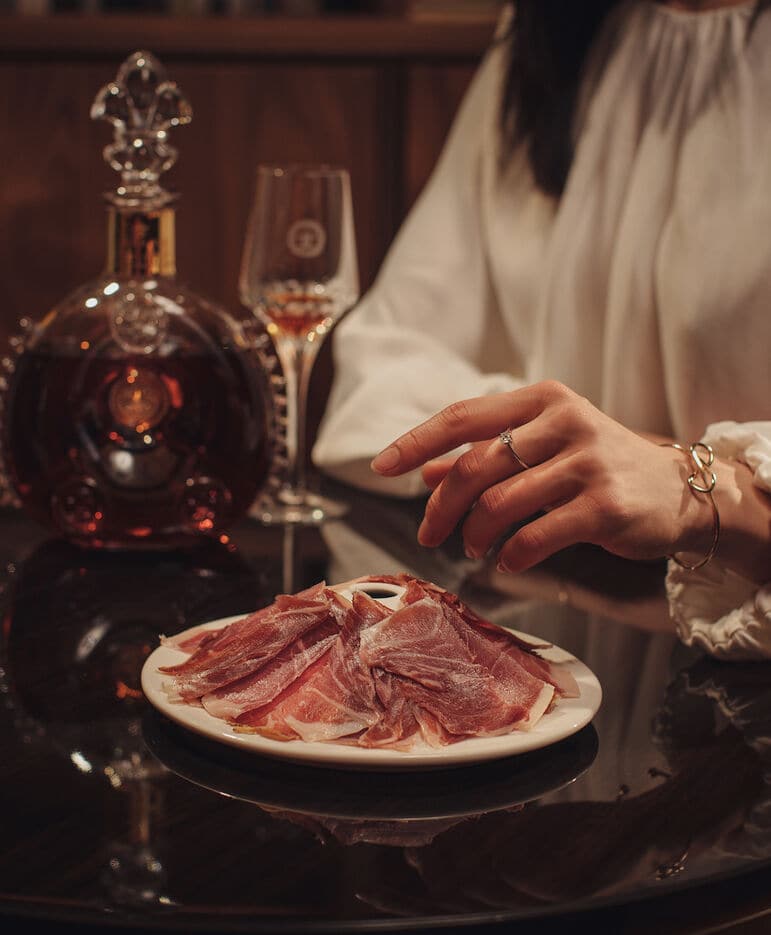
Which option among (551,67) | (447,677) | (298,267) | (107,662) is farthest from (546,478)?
(551,67)

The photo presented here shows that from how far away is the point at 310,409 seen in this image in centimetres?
249

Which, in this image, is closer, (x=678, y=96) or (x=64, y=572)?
(x=64, y=572)

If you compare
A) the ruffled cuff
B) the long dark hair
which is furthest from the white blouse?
the ruffled cuff

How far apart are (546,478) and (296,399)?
0.52m

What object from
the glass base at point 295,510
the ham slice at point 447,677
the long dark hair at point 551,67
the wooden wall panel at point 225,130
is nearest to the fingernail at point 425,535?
the ham slice at point 447,677

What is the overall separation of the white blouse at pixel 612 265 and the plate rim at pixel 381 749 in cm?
66

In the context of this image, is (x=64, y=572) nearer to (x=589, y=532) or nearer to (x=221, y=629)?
(x=221, y=629)

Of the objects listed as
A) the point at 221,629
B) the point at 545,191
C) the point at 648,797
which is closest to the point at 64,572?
the point at 221,629

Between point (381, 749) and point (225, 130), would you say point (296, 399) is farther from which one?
point (225, 130)

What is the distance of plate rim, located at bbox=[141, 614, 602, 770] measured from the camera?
65 cm

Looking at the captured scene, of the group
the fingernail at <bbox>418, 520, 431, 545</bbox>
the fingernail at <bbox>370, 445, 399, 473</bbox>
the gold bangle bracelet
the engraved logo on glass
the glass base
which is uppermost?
the engraved logo on glass

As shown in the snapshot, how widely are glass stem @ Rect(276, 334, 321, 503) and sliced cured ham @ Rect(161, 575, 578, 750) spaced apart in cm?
53

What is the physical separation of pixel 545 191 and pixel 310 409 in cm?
88

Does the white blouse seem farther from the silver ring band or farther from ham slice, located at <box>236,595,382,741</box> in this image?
ham slice, located at <box>236,595,382,741</box>
